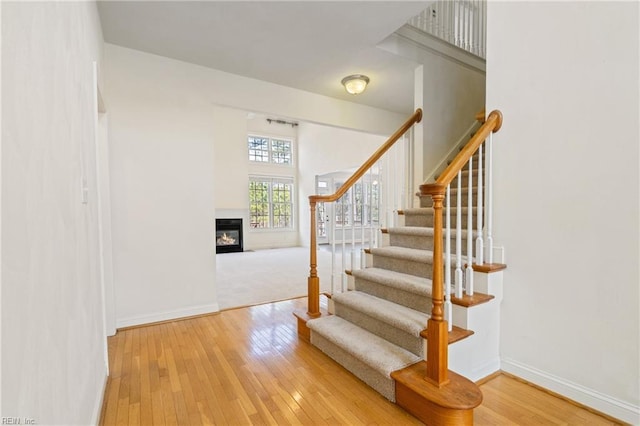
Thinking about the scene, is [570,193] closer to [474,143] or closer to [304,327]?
[474,143]

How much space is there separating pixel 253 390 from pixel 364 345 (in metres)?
0.76

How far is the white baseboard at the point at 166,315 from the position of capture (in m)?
2.89

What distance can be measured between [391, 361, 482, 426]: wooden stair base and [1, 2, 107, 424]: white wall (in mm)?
1514

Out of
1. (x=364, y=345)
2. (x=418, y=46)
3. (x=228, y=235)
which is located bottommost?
(x=364, y=345)

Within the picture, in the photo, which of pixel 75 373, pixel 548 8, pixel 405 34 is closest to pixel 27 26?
pixel 75 373

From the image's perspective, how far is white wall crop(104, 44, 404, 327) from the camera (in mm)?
2898

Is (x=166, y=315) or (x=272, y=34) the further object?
(x=166, y=315)

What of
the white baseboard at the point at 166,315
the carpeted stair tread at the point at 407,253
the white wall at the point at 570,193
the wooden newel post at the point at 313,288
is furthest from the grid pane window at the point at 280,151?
the white wall at the point at 570,193

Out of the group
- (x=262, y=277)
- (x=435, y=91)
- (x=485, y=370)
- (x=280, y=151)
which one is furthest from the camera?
(x=280, y=151)

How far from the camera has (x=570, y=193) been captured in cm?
176

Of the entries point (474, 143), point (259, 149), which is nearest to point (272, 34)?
point (474, 143)

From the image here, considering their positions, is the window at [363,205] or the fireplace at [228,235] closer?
the window at [363,205]

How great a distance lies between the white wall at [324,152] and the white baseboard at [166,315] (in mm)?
4976

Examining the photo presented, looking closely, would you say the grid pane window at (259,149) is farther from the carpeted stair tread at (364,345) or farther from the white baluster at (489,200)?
the white baluster at (489,200)
